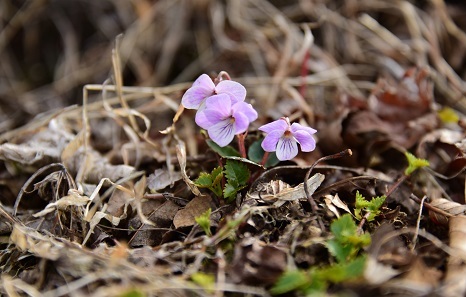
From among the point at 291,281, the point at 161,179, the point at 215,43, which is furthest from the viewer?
the point at 215,43

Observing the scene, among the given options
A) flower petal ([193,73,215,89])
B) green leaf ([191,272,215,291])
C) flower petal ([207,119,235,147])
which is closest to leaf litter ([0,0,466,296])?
green leaf ([191,272,215,291])

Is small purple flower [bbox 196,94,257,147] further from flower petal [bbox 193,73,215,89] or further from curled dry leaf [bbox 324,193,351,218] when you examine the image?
curled dry leaf [bbox 324,193,351,218]

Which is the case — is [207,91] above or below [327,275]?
above

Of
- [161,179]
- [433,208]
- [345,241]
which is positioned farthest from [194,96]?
[433,208]

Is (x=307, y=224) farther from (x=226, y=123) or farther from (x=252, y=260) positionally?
(x=226, y=123)

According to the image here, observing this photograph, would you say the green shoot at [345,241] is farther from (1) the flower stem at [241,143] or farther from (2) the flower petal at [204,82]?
(2) the flower petal at [204,82]

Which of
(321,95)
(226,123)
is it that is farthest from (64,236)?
(321,95)

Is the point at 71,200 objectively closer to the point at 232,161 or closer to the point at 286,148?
the point at 232,161
